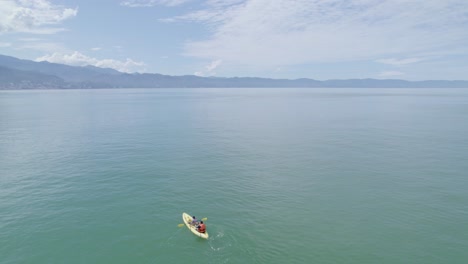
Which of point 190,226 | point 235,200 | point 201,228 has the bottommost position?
point 190,226

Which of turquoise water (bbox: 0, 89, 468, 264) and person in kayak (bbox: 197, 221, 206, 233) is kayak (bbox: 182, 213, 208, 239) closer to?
person in kayak (bbox: 197, 221, 206, 233)

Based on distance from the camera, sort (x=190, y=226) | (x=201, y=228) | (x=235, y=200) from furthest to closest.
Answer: (x=235, y=200) < (x=190, y=226) < (x=201, y=228)

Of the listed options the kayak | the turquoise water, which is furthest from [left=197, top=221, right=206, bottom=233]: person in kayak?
the turquoise water

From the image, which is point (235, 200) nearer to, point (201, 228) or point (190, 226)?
point (190, 226)

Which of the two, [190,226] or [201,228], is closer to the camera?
[201,228]

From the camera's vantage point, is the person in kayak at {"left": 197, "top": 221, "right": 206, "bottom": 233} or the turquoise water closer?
the turquoise water

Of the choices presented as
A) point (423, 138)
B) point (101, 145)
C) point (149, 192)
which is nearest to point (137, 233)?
point (149, 192)

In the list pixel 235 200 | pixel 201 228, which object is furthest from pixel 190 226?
pixel 235 200

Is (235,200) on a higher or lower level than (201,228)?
lower

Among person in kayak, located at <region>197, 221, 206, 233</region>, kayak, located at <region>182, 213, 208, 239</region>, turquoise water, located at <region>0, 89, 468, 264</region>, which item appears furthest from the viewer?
kayak, located at <region>182, 213, 208, 239</region>

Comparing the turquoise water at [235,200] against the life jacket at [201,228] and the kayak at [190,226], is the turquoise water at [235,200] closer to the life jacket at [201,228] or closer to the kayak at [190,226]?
the kayak at [190,226]

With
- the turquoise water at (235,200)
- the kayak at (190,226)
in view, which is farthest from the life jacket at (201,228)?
the turquoise water at (235,200)
